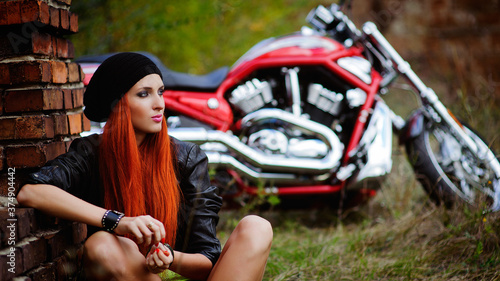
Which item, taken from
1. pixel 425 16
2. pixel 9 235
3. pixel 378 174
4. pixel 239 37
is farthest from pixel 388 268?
pixel 425 16

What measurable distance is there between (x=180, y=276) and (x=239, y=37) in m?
4.62

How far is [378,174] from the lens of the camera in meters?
2.79

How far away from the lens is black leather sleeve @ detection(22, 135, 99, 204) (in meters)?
1.46

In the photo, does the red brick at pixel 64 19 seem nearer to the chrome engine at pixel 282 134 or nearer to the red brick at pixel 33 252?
the red brick at pixel 33 252

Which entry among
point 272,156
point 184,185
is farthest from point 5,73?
point 272,156

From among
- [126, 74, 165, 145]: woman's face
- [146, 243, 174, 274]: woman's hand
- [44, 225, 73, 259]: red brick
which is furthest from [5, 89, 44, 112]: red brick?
[146, 243, 174, 274]: woman's hand

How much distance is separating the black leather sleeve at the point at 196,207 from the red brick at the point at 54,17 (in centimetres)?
64

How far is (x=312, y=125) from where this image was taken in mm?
2730

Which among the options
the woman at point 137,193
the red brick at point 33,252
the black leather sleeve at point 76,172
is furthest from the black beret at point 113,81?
the red brick at point 33,252

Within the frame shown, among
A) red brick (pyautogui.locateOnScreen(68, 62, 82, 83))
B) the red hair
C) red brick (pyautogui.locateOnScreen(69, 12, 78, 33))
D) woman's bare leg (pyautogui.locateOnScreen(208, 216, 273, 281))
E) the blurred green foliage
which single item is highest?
the blurred green foliage

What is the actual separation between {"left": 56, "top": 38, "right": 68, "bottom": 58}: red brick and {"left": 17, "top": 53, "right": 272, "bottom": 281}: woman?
31 centimetres

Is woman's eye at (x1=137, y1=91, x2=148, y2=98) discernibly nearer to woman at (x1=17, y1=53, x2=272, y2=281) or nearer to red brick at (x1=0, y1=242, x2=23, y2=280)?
woman at (x1=17, y1=53, x2=272, y2=281)

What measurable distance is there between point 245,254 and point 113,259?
43 centimetres

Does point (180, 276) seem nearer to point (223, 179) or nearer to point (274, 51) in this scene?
point (223, 179)
